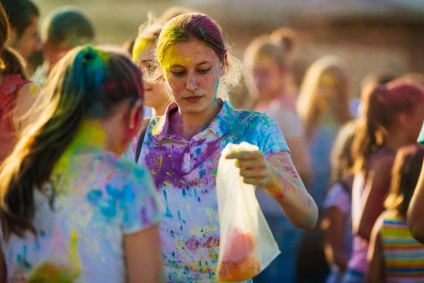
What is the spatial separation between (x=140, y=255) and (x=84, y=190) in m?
0.27

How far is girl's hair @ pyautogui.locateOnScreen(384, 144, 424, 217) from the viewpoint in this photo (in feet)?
16.4

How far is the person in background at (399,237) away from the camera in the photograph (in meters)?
4.98

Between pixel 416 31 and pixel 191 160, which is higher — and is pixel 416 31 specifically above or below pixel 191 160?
above

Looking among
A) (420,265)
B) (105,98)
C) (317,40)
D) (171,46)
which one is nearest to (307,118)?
(420,265)

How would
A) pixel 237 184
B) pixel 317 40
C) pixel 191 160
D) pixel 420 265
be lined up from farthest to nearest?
1. pixel 317 40
2. pixel 420 265
3. pixel 191 160
4. pixel 237 184

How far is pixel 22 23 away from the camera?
481cm

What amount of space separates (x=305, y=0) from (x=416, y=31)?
2140 millimetres

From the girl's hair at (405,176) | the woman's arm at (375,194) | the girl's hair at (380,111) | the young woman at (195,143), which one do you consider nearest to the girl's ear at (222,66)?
the young woman at (195,143)

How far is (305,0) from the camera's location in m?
16.5

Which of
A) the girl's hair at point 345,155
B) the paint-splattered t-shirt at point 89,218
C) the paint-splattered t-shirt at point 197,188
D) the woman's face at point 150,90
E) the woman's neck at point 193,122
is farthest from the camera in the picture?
the girl's hair at point 345,155

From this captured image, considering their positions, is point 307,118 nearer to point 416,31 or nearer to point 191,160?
point 191,160

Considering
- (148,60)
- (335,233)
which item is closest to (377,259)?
(335,233)

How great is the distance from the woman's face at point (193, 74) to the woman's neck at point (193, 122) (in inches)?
1.1

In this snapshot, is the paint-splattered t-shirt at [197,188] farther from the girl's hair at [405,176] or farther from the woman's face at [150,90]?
the girl's hair at [405,176]
